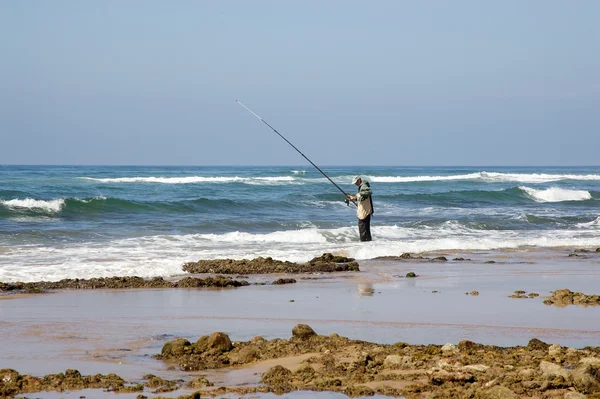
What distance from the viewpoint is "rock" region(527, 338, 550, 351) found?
20.0ft

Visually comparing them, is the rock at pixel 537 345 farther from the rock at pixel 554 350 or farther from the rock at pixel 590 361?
the rock at pixel 590 361

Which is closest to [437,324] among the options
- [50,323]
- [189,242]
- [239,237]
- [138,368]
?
[138,368]

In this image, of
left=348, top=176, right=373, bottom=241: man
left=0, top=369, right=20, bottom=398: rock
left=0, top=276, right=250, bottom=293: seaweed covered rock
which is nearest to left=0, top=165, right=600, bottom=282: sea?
left=348, top=176, right=373, bottom=241: man

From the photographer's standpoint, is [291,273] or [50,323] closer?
[50,323]

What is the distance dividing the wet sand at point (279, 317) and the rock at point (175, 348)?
0.45 feet

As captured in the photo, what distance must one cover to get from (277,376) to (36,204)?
66.8ft

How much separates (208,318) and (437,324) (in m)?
2.12

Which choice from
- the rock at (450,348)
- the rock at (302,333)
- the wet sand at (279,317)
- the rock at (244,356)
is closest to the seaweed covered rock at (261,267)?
the wet sand at (279,317)

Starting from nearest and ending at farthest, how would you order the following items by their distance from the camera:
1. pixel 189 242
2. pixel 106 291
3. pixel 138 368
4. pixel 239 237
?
pixel 138 368 < pixel 106 291 < pixel 189 242 < pixel 239 237

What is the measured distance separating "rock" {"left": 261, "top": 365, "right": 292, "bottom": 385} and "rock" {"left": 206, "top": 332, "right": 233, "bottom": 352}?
0.73 metres

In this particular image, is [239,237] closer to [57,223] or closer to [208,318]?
[57,223]

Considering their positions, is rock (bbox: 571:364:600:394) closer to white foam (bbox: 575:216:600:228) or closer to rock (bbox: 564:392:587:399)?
rock (bbox: 564:392:587:399)

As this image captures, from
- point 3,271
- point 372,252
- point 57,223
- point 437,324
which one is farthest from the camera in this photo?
point 57,223

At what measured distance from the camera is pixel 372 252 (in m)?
14.7
